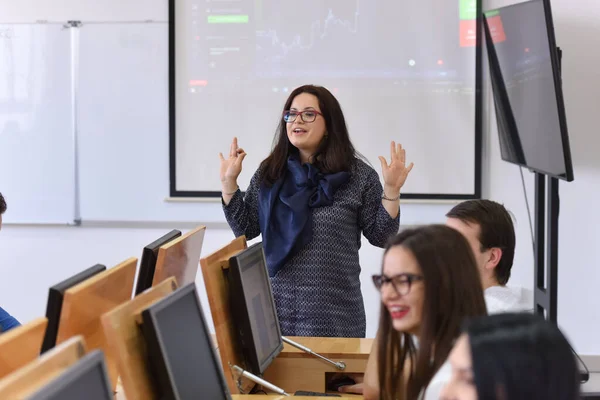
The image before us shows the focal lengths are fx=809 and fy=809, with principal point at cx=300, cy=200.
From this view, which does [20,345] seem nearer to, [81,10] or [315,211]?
[315,211]

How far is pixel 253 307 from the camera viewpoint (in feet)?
7.45

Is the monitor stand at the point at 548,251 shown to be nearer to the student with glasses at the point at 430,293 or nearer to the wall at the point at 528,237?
the wall at the point at 528,237

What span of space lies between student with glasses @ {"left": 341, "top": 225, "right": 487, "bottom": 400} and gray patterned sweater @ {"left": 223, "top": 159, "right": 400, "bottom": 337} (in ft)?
3.67

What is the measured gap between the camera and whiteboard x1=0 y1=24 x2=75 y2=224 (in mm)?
4570

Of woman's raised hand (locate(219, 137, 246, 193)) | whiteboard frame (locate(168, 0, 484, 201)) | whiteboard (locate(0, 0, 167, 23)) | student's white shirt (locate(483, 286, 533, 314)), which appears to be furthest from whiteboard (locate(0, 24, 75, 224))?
student's white shirt (locate(483, 286, 533, 314))

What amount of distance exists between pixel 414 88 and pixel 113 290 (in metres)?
3.01

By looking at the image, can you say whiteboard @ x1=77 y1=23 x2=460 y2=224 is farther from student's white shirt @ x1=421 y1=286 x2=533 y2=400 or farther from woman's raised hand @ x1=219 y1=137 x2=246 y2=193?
student's white shirt @ x1=421 y1=286 x2=533 y2=400

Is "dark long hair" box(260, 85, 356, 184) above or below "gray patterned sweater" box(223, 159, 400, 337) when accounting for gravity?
above

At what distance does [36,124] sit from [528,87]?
2711 millimetres

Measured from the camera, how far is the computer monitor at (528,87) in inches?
129

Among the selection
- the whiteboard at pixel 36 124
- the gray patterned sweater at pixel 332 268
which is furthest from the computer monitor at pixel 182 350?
the whiteboard at pixel 36 124

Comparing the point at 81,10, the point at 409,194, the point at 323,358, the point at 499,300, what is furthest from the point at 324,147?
the point at 81,10

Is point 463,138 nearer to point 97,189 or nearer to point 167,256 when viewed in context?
point 97,189

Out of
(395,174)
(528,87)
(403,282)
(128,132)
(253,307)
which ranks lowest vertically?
(253,307)
